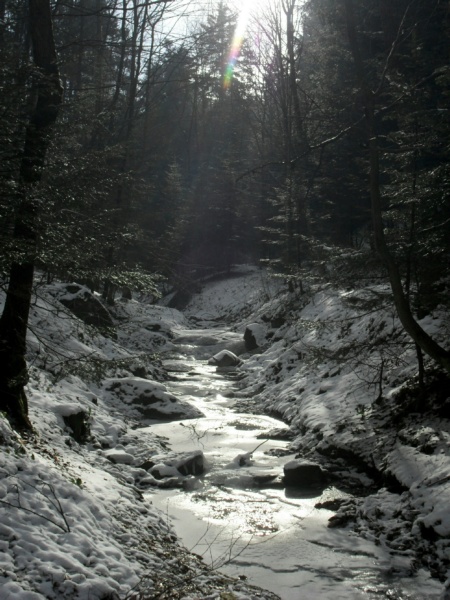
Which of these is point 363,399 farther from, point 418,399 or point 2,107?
point 2,107

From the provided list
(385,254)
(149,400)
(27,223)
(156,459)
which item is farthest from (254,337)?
(27,223)

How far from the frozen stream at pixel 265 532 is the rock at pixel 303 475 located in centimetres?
29

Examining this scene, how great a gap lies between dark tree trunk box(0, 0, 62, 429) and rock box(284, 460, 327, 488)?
4397 millimetres

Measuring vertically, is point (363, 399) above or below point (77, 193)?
below

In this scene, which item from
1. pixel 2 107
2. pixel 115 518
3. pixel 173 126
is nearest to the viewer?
pixel 2 107

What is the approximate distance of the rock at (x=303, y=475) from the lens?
8.83 meters

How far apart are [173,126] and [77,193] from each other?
139 ft


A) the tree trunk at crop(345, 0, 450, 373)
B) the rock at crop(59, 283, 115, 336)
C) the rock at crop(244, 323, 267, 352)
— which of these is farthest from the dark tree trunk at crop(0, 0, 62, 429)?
the rock at crop(244, 323, 267, 352)

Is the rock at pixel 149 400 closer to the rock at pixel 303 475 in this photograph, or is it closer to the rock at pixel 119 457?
the rock at pixel 119 457

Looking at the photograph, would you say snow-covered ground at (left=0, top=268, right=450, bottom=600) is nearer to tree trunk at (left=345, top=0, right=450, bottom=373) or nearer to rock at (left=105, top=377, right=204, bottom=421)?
rock at (left=105, top=377, right=204, bottom=421)

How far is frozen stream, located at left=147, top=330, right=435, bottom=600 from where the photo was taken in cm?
579

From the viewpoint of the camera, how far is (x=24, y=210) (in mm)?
5977

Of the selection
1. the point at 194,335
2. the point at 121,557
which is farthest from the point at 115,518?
the point at 194,335

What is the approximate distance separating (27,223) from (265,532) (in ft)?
16.6
